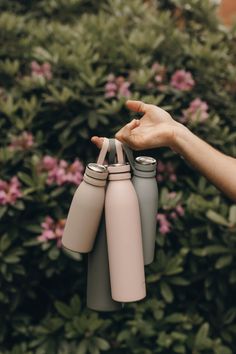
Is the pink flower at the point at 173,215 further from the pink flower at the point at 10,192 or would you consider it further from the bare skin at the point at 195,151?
the bare skin at the point at 195,151

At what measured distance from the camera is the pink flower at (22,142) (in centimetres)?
327

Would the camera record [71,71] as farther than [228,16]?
No

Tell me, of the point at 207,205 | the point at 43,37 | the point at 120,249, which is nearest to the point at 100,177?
the point at 120,249

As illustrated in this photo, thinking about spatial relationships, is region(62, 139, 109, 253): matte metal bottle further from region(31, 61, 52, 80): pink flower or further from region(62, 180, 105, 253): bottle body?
region(31, 61, 52, 80): pink flower

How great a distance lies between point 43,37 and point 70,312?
1732mm

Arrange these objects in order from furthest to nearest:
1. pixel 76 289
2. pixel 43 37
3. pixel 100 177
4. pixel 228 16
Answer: pixel 228 16, pixel 43 37, pixel 76 289, pixel 100 177

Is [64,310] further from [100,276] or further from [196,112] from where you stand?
[100,276]

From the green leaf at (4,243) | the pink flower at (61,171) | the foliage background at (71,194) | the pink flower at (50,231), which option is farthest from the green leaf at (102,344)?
the pink flower at (61,171)

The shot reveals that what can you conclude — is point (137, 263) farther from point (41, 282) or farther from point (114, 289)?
point (41, 282)

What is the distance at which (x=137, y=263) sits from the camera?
5.37 ft

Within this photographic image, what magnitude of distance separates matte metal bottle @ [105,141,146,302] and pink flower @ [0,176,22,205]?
59.5 inches

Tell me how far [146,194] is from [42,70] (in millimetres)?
2068

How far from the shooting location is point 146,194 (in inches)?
66.2

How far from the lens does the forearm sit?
180 cm
